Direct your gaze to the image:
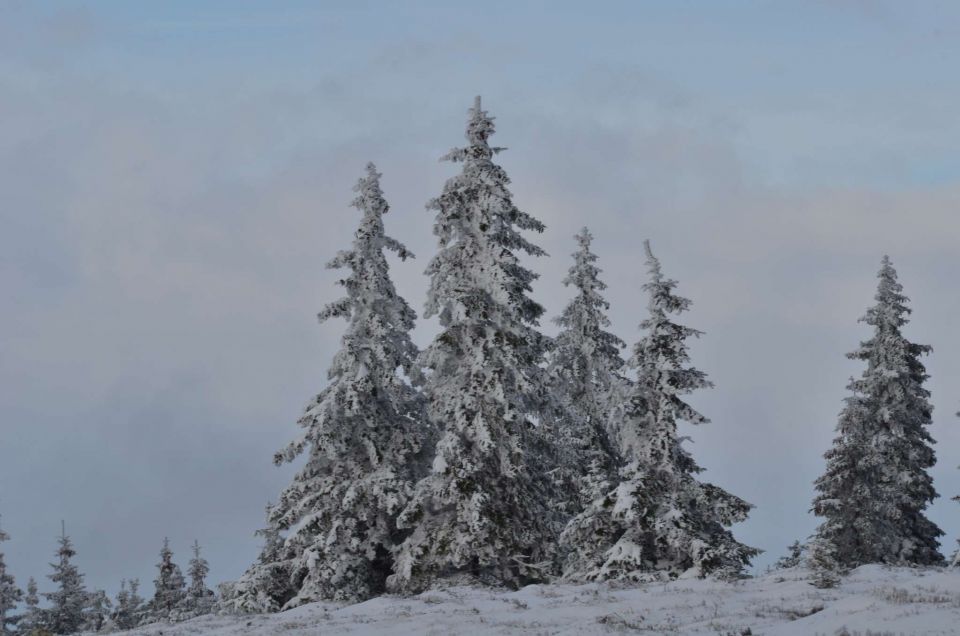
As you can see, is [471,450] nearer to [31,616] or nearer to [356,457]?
[356,457]

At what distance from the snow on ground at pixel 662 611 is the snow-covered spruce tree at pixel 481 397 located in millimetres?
2924

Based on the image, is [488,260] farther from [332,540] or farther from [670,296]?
[332,540]

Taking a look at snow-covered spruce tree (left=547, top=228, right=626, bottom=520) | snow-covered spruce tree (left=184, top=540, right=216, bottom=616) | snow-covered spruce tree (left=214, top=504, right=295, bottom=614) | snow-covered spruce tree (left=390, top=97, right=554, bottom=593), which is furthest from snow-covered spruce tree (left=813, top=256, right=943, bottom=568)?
snow-covered spruce tree (left=184, top=540, right=216, bottom=616)

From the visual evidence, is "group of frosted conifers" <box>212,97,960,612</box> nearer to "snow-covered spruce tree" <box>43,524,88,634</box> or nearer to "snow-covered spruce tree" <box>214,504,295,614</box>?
"snow-covered spruce tree" <box>214,504,295,614</box>

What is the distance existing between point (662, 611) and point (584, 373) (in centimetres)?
2184

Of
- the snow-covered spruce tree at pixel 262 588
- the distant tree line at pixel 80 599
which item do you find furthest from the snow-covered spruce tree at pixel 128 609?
the snow-covered spruce tree at pixel 262 588

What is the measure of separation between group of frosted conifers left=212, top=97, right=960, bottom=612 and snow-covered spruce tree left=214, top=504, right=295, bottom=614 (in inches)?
2.7

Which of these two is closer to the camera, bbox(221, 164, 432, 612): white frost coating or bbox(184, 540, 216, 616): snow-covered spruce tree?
bbox(221, 164, 432, 612): white frost coating

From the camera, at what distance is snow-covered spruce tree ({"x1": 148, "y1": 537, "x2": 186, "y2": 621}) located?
60.6 m

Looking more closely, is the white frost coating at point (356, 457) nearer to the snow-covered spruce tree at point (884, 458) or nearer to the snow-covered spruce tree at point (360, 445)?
the snow-covered spruce tree at point (360, 445)

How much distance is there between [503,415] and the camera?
30.7 meters

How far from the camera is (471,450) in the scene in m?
30.8

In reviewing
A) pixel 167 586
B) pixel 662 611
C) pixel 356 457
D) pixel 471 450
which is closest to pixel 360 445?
pixel 356 457

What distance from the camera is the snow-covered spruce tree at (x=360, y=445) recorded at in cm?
3241
